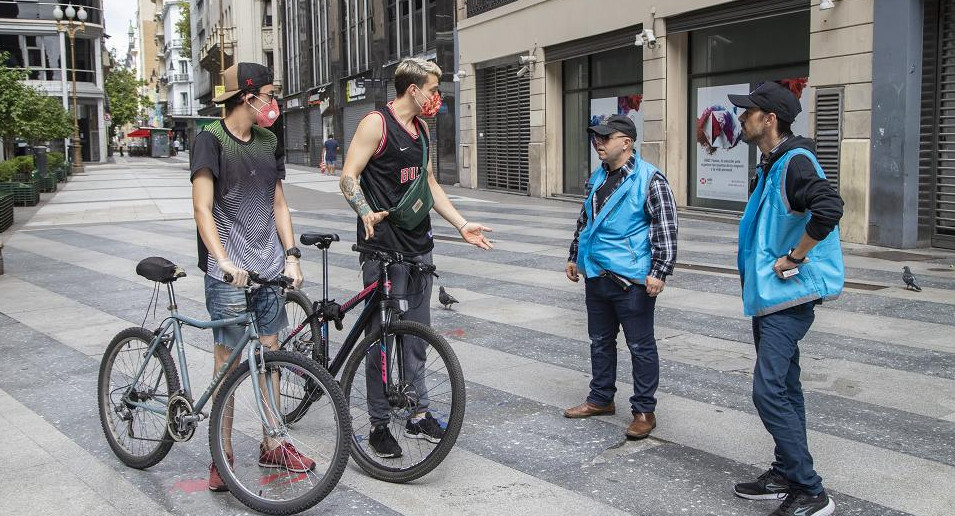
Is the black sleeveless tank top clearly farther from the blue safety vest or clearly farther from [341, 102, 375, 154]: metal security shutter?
[341, 102, 375, 154]: metal security shutter

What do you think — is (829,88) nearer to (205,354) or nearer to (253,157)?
(205,354)

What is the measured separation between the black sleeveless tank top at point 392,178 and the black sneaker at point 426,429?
810 millimetres

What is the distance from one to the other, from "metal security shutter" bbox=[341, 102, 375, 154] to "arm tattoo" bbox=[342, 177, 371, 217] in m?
33.5

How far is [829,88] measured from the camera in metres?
14.4

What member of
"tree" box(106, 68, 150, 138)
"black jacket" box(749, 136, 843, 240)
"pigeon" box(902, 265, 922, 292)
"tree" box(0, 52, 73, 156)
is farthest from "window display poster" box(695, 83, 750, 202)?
"tree" box(106, 68, 150, 138)

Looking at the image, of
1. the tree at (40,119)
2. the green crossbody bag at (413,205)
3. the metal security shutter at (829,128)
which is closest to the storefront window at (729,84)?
the metal security shutter at (829,128)

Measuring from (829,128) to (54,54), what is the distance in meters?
52.0

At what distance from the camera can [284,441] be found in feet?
13.9

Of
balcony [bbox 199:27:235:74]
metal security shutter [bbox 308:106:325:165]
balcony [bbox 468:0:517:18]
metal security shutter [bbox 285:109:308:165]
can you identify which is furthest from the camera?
balcony [bbox 199:27:235:74]

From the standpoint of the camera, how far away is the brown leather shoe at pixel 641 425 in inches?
201

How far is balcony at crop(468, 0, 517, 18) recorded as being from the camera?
25797 mm

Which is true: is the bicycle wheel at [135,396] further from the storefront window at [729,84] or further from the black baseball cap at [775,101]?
the storefront window at [729,84]

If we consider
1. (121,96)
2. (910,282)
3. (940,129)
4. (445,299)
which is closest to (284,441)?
(445,299)

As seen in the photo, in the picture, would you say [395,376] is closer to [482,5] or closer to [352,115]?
[482,5]
